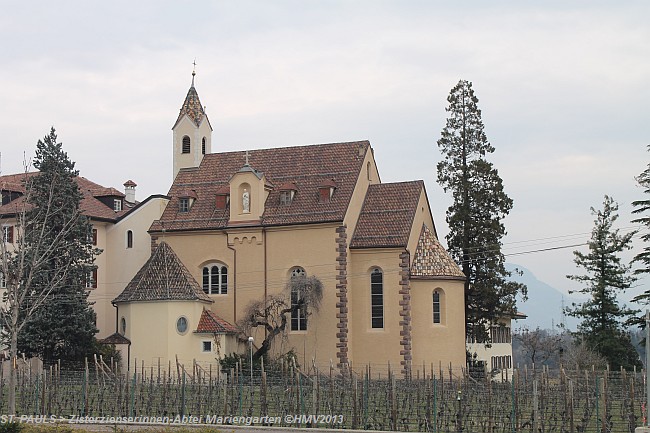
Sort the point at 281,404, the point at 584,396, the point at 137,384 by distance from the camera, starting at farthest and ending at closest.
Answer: the point at 137,384
the point at 281,404
the point at 584,396

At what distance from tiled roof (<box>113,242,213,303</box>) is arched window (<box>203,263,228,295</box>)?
4.71 feet

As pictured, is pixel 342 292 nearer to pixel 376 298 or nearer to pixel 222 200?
pixel 376 298

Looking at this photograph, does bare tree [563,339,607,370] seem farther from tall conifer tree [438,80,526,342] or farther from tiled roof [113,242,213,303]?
tiled roof [113,242,213,303]

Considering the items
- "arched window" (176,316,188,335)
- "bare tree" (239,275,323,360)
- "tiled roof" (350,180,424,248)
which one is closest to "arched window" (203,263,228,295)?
"bare tree" (239,275,323,360)

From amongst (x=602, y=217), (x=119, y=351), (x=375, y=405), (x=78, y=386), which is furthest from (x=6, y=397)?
(x=602, y=217)

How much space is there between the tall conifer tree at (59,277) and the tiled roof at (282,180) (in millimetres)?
7246

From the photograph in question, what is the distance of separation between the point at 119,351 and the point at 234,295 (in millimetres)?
7270

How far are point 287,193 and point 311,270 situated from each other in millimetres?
5116

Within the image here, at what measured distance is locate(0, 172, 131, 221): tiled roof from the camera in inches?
2312

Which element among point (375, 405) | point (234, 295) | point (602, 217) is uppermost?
point (602, 217)

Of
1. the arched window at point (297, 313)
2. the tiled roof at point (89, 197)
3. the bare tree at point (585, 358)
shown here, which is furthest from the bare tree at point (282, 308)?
the bare tree at point (585, 358)

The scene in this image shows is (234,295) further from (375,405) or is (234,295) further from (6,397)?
(375,405)

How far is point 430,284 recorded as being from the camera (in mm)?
54500

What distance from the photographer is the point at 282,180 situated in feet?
193
